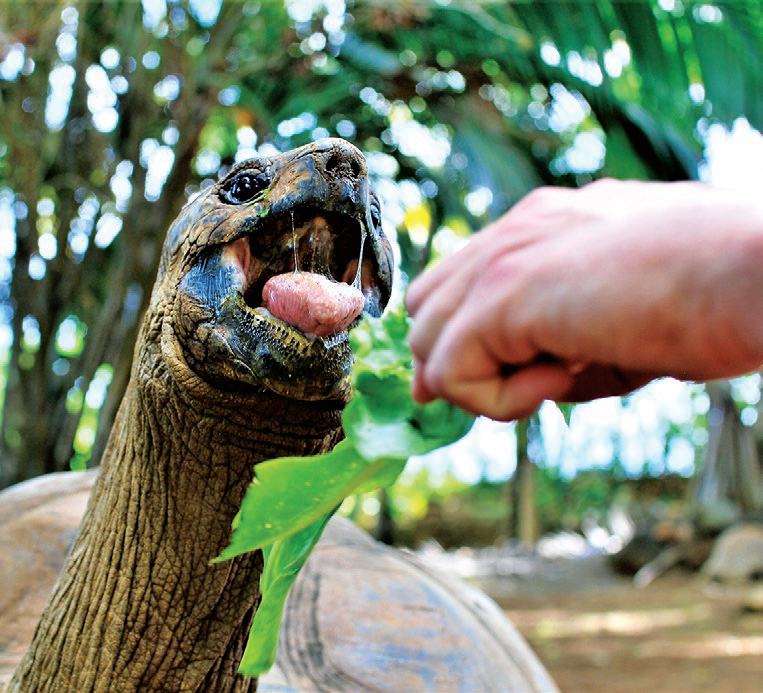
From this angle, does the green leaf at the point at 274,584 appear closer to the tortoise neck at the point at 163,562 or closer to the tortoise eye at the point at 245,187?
the tortoise neck at the point at 163,562

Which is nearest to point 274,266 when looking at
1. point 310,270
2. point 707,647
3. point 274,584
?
point 310,270

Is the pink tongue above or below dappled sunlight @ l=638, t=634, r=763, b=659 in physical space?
above

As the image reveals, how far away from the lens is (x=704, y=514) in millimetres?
8359

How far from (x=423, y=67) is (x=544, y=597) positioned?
182 inches

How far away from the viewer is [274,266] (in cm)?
96

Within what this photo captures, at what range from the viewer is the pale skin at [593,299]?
381 mm

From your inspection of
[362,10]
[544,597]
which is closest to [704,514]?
[544,597]

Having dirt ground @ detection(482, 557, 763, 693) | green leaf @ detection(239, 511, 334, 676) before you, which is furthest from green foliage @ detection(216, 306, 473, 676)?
dirt ground @ detection(482, 557, 763, 693)

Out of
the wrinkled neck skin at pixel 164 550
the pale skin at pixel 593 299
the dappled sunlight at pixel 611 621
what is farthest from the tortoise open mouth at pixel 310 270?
the dappled sunlight at pixel 611 621

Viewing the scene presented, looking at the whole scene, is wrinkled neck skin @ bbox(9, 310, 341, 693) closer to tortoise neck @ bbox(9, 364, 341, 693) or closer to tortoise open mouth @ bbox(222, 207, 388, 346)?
tortoise neck @ bbox(9, 364, 341, 693)

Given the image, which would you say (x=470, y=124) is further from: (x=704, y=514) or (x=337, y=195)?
(x=704, y=514)

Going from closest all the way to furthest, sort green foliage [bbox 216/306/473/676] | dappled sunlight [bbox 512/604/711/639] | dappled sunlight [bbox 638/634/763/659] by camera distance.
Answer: green foliage [bbox 216/306/473/676], dappled sunlight [bbox 638/634/763/659], dappled sunlight [bbox 512/604/711/639]

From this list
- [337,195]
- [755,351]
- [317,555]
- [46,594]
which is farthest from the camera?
[317,555]

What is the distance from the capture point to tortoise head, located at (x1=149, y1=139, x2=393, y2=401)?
89 cm
